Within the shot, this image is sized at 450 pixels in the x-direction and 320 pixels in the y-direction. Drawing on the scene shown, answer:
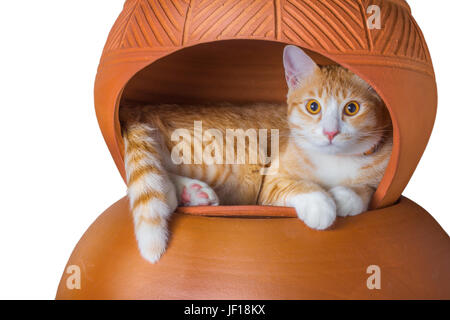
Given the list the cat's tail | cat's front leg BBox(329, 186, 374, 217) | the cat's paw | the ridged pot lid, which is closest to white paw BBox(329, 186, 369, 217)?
cat's front leg BBox(329, 186, 374, 217)

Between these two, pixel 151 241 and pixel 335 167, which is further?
pixel 335 167

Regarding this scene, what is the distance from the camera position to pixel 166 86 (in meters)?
2.32

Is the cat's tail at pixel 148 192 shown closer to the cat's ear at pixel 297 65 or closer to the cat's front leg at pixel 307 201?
the cat's front leg at pixel 307 201

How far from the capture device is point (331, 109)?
1801 mm

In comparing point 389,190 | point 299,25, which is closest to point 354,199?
point 389,190

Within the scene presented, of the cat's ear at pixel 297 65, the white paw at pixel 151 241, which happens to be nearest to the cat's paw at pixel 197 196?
the white paw at pixel 151 241

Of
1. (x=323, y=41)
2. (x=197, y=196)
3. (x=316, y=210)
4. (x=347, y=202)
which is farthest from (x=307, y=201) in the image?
(x=323, y=41)

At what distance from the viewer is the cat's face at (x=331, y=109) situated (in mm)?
1791

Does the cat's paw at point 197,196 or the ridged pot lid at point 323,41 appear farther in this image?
the cat's paw at point 197,196

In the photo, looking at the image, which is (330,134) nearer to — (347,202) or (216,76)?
(347,202)

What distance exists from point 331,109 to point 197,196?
1.85 ft

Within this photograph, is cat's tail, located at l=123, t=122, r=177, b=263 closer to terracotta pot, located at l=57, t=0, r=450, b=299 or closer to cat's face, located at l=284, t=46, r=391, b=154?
terracotta pot, located at l=57, t=0, r=450, b=299

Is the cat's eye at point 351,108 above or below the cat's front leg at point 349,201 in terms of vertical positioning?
above
